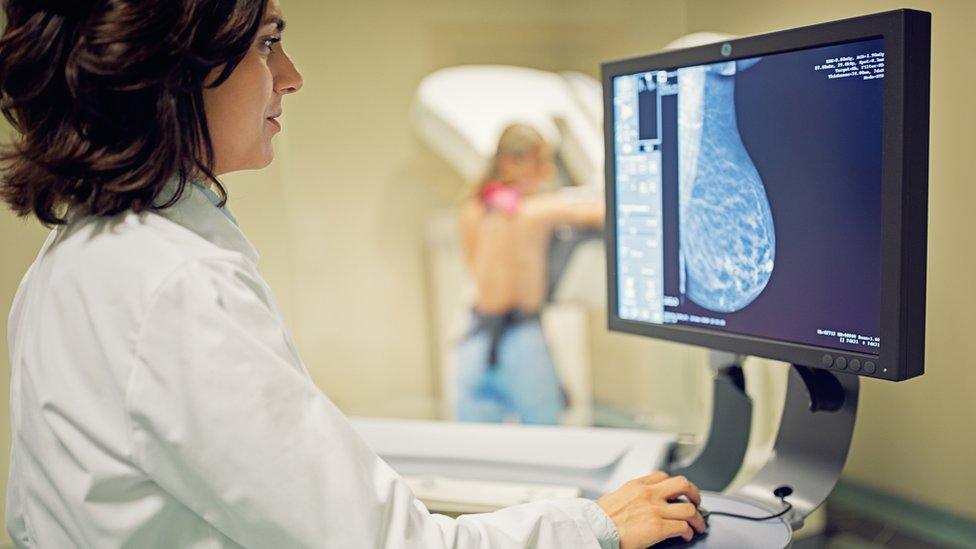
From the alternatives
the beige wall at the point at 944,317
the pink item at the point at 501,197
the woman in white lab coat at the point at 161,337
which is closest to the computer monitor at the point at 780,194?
the woman in white lab coat at the point at 161,337

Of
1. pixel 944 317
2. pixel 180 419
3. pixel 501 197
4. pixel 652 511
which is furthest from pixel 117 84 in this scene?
pixel 501 197

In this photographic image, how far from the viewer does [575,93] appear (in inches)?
128

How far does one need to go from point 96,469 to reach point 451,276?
263 cm

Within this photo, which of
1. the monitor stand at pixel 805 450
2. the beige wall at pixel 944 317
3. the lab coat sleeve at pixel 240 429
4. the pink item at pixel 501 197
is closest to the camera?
the lab coat sleeve at pixel 240 429

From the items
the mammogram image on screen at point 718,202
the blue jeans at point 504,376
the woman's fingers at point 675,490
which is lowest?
the blue jeans at point 504,376

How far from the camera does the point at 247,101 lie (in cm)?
84

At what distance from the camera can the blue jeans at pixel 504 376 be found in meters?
3.20

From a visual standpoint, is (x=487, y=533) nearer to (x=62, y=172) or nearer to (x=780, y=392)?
(x=62, y=172)

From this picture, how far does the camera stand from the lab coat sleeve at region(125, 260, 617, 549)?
2.27 ft

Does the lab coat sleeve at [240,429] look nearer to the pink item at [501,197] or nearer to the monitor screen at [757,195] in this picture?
the monitor screen at [757,195]

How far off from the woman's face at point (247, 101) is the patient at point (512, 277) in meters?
2.28

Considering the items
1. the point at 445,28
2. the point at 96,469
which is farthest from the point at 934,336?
the point at 445,28

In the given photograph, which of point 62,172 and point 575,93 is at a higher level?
point 575,93

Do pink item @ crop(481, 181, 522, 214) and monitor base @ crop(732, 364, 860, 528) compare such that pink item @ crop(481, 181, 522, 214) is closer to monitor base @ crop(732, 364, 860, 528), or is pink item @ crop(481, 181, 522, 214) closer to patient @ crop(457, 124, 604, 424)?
patient @ crop(457, 124, 604, 424)
